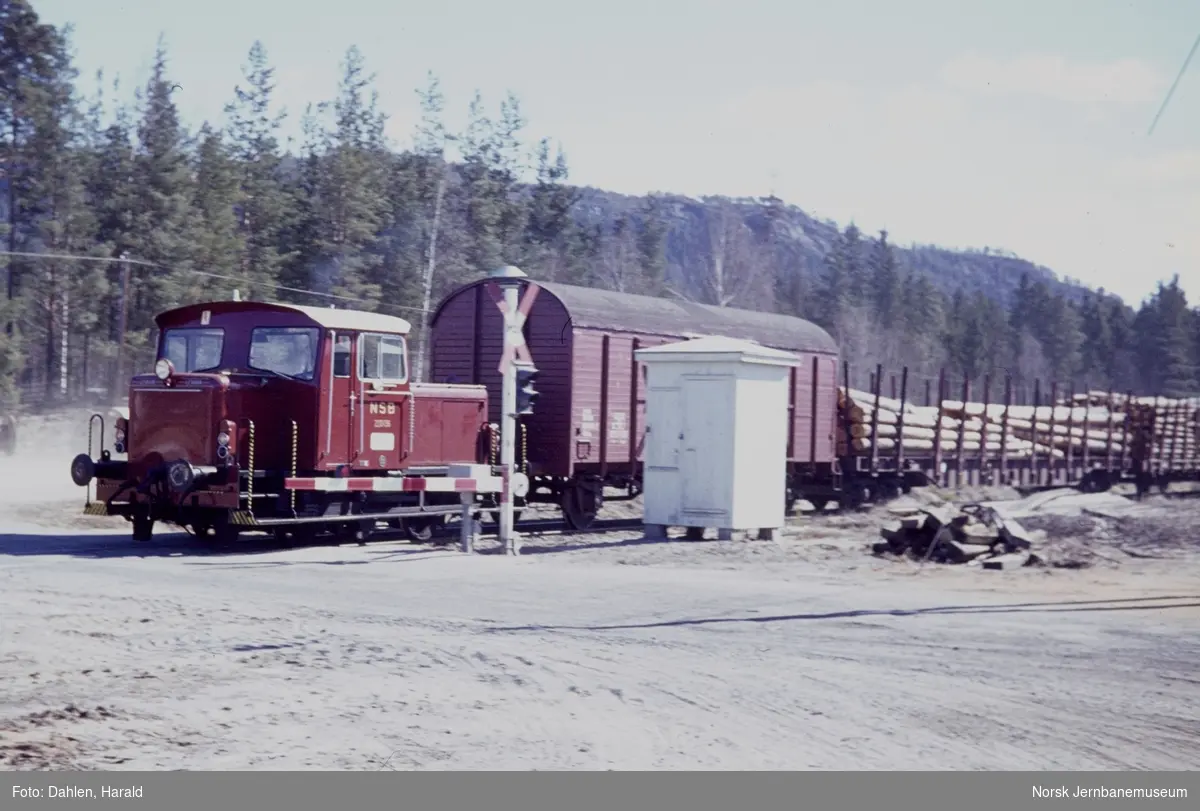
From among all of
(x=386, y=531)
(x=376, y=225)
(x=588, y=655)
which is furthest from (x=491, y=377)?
(x=376, y=225)

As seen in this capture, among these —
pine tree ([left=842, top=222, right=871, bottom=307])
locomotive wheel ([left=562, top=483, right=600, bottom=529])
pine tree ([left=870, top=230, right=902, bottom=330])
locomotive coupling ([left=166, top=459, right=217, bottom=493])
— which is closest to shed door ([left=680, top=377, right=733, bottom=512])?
locomotive wheel ([left=562, top=483, right=600, bottom=529])

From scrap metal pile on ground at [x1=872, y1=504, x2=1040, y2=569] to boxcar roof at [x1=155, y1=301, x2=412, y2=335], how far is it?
750 cm

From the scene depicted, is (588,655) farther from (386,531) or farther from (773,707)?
(386,531)

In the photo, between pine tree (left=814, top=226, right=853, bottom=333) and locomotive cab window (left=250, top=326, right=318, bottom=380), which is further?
pine tree (left=814, top=226, right=853, bottom=333)

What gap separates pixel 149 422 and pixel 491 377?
613 centimetres

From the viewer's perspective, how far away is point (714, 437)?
19.5 metres

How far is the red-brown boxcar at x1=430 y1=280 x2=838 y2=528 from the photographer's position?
21.5 m

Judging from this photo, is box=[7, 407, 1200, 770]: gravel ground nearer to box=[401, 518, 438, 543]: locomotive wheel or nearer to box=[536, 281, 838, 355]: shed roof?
box=[401, 518, 438, 543]: locomotive wheel

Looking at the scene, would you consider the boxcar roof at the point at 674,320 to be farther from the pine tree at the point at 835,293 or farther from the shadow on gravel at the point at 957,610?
the pine tree at the point at 835,293

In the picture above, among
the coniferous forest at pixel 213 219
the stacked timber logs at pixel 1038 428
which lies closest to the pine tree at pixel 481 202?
the coniferous forest at pixel 213 219

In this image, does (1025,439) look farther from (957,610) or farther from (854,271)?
(854,271)

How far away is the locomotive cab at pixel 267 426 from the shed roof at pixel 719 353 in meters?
3.62

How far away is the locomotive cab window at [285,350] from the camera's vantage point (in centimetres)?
1823
